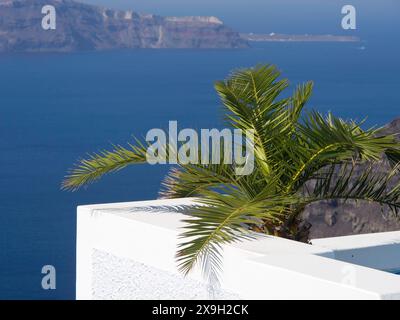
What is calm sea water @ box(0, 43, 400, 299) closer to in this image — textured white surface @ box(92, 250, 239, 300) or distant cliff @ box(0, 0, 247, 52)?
distant cliff @ box(0, 0, 247, 52)

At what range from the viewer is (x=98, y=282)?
6371mm

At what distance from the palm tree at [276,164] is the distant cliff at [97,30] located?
8514 cm

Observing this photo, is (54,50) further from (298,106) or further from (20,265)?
(298,106)

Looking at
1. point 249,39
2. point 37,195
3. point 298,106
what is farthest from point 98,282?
point 249,39

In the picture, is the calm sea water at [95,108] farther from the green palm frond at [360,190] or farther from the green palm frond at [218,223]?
the green palm frond at [218,223]

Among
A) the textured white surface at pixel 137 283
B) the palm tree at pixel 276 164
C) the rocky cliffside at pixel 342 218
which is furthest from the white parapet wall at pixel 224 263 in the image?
the rocky cliffside at pixel 342 218

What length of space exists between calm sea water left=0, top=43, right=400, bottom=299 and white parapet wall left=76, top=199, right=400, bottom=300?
1910 inches

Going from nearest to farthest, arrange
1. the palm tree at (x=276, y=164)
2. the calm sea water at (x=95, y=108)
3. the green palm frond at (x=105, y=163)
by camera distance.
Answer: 1. the palm tree at (x=276, y=164)
2. the green palm frond at (x=105, y=163)
3. the calm sea water at (x=95, y=108)

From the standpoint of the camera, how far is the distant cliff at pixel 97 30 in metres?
91.4

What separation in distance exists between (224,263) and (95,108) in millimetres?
87718

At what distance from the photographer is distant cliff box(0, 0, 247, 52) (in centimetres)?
9138

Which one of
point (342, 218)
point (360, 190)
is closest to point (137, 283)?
point (360, 190)

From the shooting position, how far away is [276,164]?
6281 mm

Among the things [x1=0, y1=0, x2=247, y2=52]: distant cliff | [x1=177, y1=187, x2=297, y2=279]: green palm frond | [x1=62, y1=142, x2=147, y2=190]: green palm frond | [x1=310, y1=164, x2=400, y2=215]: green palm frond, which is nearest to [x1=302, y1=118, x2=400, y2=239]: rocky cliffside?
[x1=310, y1=164, x2=400, y2=215]: green palm frond
